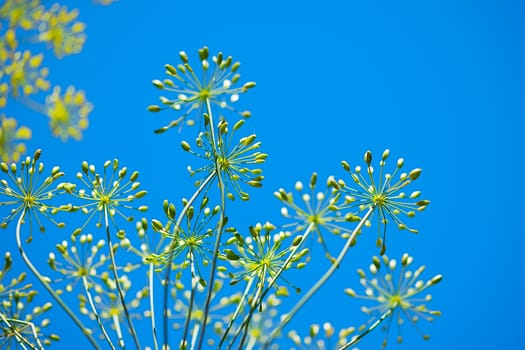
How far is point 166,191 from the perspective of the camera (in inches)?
432

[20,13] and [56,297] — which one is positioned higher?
[20,13]

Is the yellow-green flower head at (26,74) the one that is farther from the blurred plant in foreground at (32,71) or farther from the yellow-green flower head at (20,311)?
the yellow-green flower head at (20,311)

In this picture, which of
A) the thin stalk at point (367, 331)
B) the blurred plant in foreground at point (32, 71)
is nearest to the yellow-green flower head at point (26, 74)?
the blurred plant in foreground at point (32, 71)

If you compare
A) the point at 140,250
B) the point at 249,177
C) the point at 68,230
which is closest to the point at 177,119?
the point at 249,177

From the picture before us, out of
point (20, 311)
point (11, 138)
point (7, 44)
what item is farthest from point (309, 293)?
point (20, 311)

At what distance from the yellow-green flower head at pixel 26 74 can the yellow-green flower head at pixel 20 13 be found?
0.54 ft

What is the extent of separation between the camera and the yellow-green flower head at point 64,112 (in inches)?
106

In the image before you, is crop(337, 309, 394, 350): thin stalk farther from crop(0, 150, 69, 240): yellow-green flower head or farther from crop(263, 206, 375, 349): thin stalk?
crop(0, 150, 69, 240): yellow-green flower head

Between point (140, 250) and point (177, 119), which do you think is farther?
point (140, 250)

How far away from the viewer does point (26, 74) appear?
271 centimetres

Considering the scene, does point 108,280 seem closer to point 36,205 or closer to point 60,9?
point 36,205

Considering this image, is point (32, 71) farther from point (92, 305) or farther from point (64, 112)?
point (92, 305)

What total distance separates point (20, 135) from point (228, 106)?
1.85 meters

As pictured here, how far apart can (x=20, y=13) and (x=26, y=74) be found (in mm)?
316
